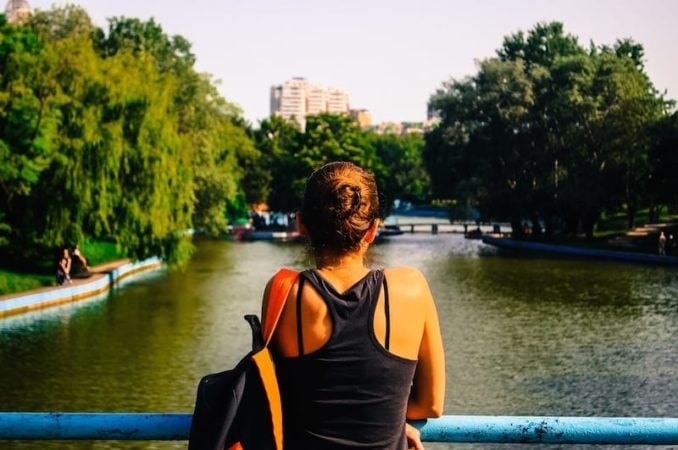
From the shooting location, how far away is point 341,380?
2.64 metres

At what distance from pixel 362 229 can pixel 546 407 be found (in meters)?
15.8

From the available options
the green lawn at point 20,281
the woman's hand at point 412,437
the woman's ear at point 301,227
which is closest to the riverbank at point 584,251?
the green lawn at point 20,281

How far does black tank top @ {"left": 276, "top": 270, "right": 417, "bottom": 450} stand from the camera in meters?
2.62

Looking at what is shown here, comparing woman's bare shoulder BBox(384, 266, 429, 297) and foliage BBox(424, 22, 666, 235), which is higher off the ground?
foliage BBox(424, 22, 666, 235)

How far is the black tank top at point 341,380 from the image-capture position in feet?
8.59

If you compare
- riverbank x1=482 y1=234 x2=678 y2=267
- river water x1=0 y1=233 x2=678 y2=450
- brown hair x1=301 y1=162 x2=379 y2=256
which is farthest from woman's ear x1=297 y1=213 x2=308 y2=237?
riverbank x1=482 y1=234 x2=678 y2=267

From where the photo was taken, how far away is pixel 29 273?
1377 inches

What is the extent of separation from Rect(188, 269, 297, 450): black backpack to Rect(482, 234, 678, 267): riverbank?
46.8 m

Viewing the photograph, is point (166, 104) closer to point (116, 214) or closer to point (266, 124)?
point (116, 214)

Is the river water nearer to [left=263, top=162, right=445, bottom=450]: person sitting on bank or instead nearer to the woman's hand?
the woman's hand

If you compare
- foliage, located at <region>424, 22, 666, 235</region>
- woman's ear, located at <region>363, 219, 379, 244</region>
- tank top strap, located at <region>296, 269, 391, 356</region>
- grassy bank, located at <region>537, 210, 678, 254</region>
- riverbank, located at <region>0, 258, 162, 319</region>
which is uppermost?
foliage, located at <region>424, 22, 666, 235</region>

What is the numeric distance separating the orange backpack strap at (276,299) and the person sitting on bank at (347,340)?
0.02m

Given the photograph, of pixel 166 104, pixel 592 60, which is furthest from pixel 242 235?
pixel 166 104

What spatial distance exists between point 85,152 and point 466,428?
3187cm
